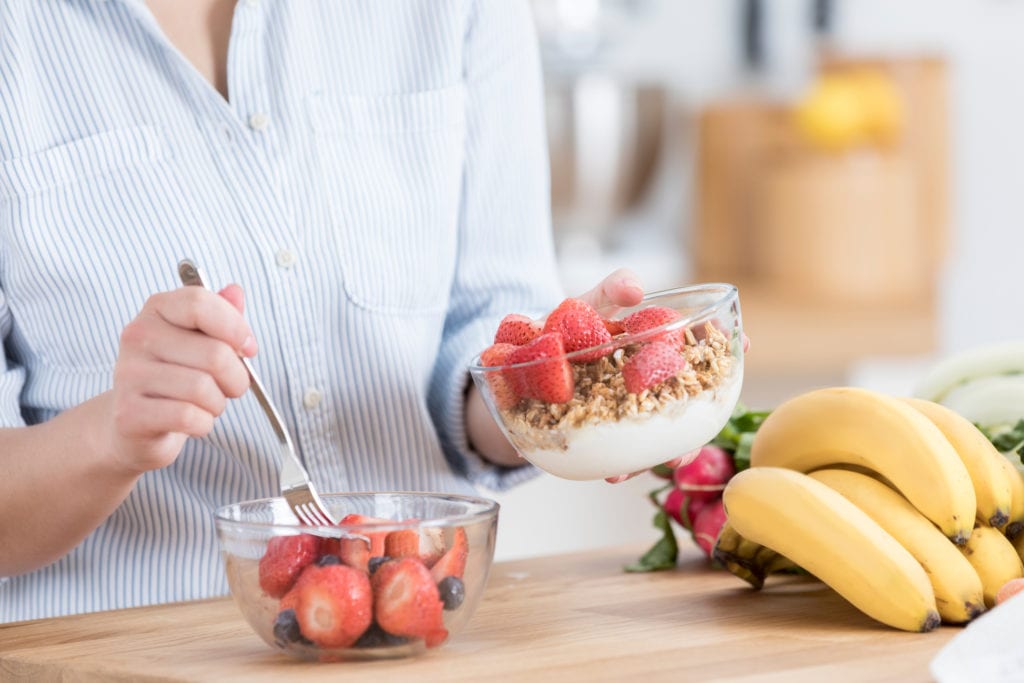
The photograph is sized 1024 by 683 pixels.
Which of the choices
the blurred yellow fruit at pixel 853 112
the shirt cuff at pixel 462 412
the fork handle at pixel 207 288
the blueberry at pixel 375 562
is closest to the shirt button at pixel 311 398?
the shirt cuff at pixel 462 412

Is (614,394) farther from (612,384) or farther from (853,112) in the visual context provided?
(853,112)

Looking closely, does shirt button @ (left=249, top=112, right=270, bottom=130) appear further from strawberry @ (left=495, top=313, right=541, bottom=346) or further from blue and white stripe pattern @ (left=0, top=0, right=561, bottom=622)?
strawberry @ (left=495, top=313, right=541, bottom=346)

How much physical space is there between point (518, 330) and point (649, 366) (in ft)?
0.36

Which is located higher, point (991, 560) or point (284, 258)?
point (284, 258)

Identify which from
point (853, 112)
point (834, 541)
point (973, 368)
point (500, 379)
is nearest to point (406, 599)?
point (500, 379)

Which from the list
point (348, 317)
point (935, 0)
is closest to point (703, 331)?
point (348, 317)

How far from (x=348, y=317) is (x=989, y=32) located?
5.69 feet

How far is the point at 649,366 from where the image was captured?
2.59ft

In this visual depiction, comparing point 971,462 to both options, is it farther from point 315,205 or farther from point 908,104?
point 908,104

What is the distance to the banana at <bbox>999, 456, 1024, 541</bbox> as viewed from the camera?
885 mm

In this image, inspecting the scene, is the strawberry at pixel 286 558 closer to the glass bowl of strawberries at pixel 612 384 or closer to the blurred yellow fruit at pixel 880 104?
the glass bowl of strawberries at pixel 612 384

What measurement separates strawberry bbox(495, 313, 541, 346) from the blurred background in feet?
3.59

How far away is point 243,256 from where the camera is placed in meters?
1.02

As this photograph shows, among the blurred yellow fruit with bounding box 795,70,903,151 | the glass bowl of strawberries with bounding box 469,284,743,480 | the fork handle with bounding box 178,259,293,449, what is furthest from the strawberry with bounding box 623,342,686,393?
the blurred yellow fruit with bounding box 795,70,903,151
